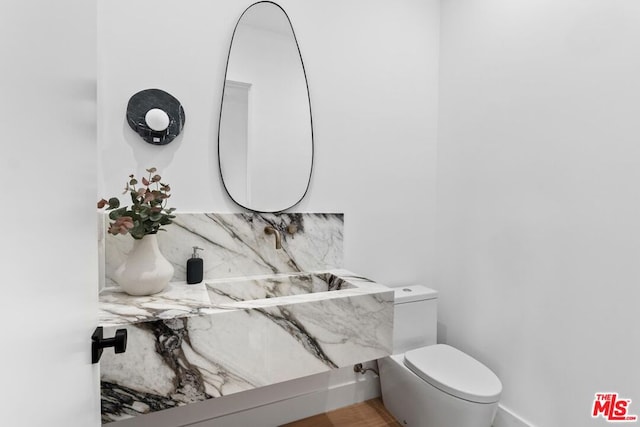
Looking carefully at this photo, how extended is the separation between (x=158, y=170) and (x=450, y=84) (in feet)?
5.70

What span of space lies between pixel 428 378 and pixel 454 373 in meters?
0.13

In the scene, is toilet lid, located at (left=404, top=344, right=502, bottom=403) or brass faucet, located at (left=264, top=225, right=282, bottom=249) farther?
brass faucet, located at (left=264, top=225, right=282, bottom=249)

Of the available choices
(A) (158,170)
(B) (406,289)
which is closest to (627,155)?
(B) (406,289)

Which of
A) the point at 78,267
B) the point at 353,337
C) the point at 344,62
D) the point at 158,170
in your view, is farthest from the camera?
the point at 344,62

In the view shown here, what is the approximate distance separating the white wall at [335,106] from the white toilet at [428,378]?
23cm

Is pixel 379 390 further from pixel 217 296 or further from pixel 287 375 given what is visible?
pixel 217 296

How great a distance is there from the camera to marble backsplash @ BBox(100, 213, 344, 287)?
4.76 ft

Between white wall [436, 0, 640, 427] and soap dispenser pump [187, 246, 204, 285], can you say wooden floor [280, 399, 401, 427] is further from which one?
soap dispenser pump [187, 246, 204, 285]

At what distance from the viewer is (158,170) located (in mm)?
1447

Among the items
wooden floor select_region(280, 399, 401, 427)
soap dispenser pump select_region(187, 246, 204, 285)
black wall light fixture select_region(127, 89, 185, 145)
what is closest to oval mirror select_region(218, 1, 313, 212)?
black wall light fixture select_region(127, 89, 185, 145)

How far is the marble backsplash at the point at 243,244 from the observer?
1451 millimetres

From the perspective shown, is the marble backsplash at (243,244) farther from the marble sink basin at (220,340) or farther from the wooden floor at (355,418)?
the wooden floor at (355,418)

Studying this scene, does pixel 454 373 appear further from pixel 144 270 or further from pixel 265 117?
pixel 265 117

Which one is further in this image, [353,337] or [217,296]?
[217,296]
